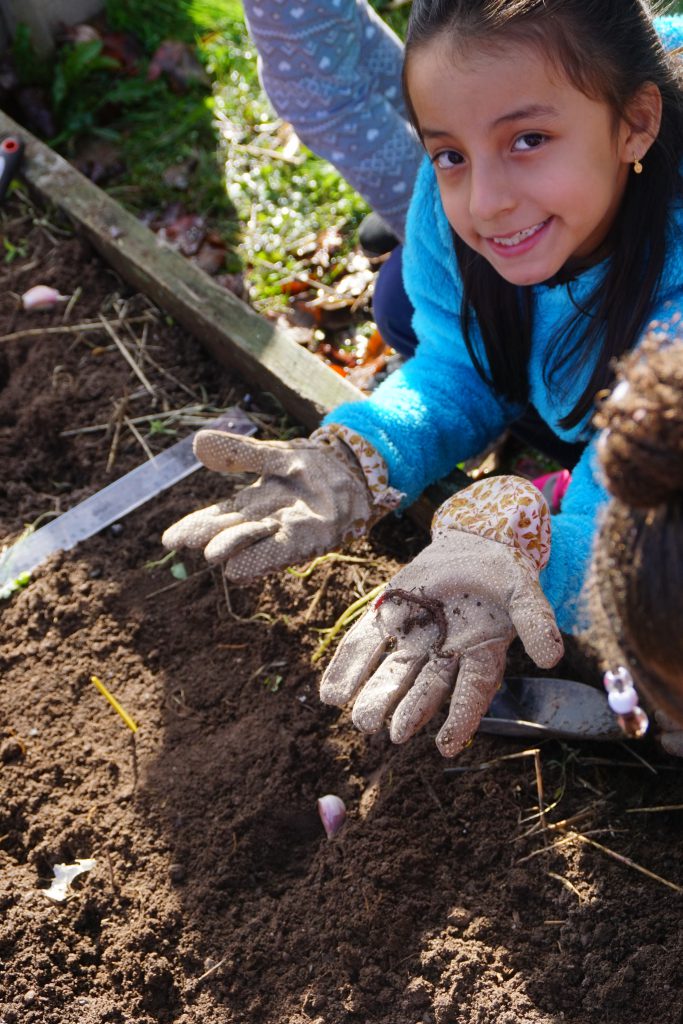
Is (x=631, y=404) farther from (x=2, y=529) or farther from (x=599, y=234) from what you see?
(x=2, y=529)

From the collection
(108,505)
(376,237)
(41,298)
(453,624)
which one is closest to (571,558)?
(453,624)

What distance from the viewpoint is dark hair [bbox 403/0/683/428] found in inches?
64.5

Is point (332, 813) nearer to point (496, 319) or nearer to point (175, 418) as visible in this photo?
point (496, 319)

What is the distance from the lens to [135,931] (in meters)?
2.00

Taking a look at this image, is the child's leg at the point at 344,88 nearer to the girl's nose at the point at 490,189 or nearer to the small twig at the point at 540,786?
the girl's nose at the point at 490,189

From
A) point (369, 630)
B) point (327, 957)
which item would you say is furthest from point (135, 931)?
point (369, 630)

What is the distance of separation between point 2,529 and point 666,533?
6.71 feet

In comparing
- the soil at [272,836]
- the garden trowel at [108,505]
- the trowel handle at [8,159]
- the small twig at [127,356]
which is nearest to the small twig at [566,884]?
the soil at [272,836]

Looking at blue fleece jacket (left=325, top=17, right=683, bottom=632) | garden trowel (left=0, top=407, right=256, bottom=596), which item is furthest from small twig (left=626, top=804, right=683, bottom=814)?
garden trowel (left=0, top=407, right=256, bottom=596)

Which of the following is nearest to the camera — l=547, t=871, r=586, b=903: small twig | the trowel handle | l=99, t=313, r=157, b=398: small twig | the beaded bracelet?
the beaded bracelet

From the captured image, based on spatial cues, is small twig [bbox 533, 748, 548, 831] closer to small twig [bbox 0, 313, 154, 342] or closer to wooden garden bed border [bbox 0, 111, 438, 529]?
wooden garden bed border [bbox 0, 111, 438, 529]

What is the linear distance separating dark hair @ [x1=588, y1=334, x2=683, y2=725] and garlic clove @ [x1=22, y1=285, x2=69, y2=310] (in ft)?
7.92

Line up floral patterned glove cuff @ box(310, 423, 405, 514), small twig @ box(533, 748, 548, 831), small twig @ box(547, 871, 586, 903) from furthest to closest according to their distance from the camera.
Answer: floral patterned glove cuff @ box(310, 423, 405, 514)
small twig @ box(533, 748, 548, 831)
small twig @ box(547, 871, 586, 903)

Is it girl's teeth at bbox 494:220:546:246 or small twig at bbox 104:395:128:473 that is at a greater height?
girl's teeth at bbox 494:220:546:246
